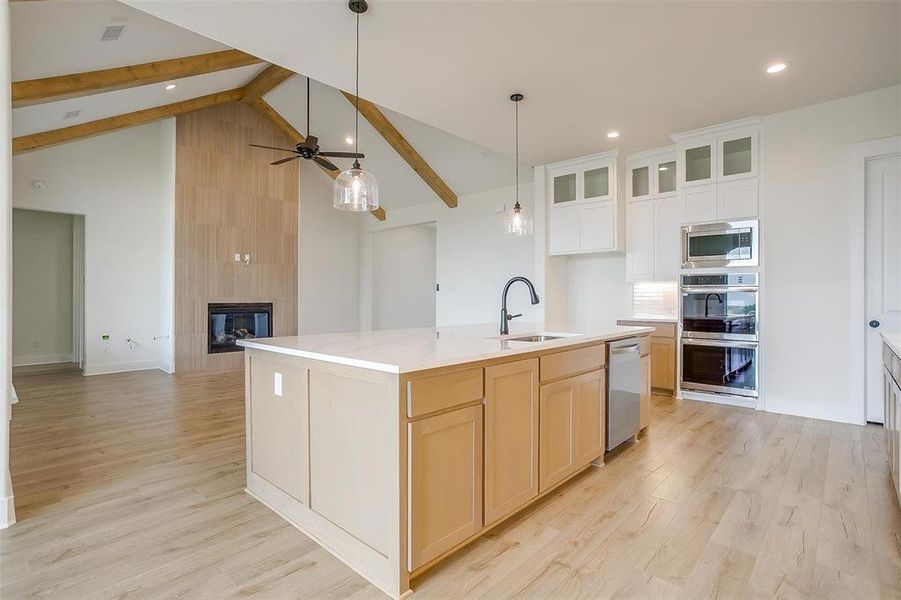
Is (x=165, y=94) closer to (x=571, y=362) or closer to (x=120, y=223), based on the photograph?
(x=120, y=223)

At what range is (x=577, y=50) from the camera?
3.19 m

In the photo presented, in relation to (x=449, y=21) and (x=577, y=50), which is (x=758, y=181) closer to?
(x=577, y=50)

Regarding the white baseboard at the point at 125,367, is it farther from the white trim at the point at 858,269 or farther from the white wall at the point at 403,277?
the white trim at the point at 858,269

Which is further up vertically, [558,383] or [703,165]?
[703,165]

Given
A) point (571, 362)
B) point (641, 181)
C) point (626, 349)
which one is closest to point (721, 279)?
point (641, 181)

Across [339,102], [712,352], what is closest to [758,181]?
[712,352]

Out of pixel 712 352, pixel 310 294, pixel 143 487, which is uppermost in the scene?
pixel 310 294

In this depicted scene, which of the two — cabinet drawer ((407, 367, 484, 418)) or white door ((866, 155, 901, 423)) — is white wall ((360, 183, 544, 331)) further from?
cabinet drawer ((407, 367, 484, 418))

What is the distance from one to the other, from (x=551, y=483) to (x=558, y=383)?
57 centimetres

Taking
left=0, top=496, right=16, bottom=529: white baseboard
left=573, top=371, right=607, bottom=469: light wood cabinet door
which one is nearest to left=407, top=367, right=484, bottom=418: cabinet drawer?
left=573, top=371, right=607, bottom=469: light wood cabinet door

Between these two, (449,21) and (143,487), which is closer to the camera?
(143,487)

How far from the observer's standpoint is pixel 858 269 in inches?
154

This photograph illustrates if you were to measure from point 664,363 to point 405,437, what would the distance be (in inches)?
169

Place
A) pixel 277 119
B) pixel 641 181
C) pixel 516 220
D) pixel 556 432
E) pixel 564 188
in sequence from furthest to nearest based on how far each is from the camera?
1. pixel 277 119
2. pixel 564 188
3. pixel 641 181
4. pixel 516 220
5. pixel 556 432
